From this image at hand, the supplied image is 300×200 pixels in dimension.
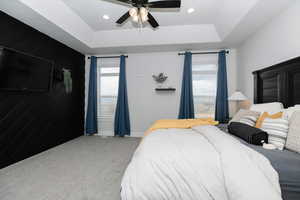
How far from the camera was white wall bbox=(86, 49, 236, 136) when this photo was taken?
154 inches

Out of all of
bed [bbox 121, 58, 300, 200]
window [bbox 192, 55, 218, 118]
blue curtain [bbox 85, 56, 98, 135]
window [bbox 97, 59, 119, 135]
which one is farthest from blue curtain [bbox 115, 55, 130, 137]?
bed [bbox 121, 58, 300, 200]

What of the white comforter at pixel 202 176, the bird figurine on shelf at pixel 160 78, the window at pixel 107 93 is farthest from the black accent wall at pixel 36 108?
the white comforter at pixel 202 176

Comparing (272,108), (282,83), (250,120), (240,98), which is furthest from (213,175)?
(240,98)

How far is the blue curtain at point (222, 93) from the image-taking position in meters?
3.51

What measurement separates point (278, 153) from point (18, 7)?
12.3 ft

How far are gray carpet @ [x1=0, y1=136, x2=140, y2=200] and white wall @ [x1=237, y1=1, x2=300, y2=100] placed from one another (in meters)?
3.13

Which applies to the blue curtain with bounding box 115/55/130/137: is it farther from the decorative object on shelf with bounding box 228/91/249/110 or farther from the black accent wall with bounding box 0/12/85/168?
the decorative object on shelf with bounding box 228/91/249/110

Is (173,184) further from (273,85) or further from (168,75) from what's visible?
(168,75)

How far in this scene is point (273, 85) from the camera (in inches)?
86.0

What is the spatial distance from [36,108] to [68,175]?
5.50ft

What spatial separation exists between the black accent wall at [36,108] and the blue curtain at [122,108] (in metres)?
1.21

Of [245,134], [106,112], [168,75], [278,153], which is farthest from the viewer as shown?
[106,112]

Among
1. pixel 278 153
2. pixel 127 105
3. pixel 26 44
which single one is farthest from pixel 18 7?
pixel 278 153

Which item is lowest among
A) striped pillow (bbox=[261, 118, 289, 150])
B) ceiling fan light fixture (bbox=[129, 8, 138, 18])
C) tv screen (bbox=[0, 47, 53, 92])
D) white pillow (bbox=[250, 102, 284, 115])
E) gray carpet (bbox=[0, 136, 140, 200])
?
gray carpet (bbox=[0, 136, 140, 200])
